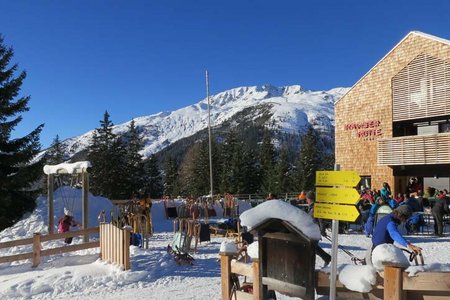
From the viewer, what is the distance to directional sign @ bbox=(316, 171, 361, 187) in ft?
16.3

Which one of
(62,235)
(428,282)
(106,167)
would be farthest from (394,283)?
(106,167)

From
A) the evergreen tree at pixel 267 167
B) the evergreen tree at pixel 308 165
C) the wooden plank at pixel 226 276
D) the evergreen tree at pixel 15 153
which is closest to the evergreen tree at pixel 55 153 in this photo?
the evergreen tree at pixel 267 167

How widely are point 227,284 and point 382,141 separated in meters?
22.9

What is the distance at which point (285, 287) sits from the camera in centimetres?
538

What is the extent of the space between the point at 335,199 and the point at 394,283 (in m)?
1.07

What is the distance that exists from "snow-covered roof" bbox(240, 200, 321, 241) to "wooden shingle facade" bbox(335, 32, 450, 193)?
71.2 ft

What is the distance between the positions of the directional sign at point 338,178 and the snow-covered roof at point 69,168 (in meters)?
12.4

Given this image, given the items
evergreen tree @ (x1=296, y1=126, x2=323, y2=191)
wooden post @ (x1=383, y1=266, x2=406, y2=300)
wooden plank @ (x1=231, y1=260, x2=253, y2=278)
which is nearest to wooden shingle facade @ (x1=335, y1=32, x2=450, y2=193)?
wooden plank @ (x1=231, y1=260, x2=253, y2=278)

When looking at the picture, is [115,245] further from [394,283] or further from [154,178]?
[154,178]

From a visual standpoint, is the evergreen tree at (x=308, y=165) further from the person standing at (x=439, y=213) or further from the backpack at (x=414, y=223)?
the person standing at (x=439, y=213)

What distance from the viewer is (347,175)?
16.5 feet

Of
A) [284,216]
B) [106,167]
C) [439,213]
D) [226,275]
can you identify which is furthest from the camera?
[106,167]

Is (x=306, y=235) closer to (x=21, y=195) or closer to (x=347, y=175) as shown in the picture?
(x=347, y=175)

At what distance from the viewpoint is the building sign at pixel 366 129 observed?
28.2 m
